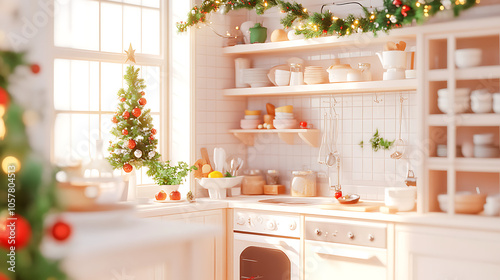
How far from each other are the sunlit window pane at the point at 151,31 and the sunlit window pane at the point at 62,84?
644mm

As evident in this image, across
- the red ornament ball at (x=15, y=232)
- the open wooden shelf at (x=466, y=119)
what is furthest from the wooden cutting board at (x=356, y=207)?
the red ornament ball at (x=15, y=232)

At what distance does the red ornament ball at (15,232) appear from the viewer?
3.39ft

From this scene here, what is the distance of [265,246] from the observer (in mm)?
4027

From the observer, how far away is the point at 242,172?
15.8 feet

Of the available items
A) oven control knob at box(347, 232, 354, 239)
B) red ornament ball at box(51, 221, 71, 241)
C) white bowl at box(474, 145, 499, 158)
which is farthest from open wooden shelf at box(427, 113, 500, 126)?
red ornament ball at box(51, 221, 71, 241)

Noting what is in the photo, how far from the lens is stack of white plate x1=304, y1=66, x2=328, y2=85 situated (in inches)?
168

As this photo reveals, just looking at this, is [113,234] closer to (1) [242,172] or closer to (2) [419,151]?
(2) [419,151]

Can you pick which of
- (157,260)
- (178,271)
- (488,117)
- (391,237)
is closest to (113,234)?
(157,260)

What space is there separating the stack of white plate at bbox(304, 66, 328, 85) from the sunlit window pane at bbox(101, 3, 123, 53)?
1318 mm

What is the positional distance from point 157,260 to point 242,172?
3254 millimetres

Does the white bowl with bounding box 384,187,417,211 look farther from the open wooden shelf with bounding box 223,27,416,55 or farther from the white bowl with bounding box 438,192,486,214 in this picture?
the open wooden shelf with bounding box 223,27,416,55

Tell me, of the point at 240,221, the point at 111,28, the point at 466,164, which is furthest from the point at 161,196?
the point at 466,164

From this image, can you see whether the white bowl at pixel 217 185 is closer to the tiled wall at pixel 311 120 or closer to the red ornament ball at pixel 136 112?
the tiled wall at pixel 311 120

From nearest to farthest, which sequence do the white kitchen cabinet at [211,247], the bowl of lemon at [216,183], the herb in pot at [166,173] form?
the white kitchen cabinet at [211,247], the herb in pot at [166,173], the bowl of lemon at [216,183]
